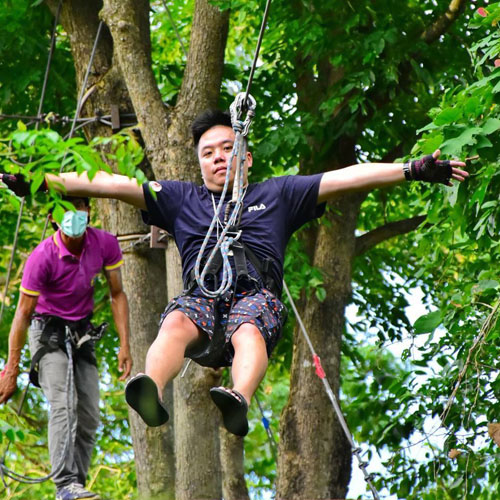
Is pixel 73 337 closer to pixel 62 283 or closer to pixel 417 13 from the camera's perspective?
pixel 62 283

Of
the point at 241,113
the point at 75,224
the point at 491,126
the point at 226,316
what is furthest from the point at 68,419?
the point at 491,126

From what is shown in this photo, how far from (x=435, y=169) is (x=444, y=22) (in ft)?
13.2

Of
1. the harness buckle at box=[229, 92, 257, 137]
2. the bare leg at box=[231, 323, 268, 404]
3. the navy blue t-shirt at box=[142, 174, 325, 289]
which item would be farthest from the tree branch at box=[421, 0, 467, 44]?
the bare leg at box=[231, 323, 268, 404]

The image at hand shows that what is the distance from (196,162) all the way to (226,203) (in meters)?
2.08

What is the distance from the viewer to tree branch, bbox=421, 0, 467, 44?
832 cm

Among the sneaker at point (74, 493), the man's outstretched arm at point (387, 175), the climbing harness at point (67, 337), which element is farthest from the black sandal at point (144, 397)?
the climbing harness at point (67, 337)

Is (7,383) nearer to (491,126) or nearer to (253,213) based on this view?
(253,213)

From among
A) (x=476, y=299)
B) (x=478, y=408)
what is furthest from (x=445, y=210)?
(x=478, y=408)

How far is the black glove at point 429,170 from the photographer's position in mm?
4773

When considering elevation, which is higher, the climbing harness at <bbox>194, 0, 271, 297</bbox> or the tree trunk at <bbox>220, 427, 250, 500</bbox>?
the tree trunk at <bbox>220, 427, 250, 500</bbox>

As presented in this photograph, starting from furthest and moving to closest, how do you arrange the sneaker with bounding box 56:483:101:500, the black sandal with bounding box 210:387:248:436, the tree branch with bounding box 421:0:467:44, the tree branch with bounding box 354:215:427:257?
the tree branch with bounding box 354:215:427:257 → the tree branch with bounding box 421:0:467:44 → the sneaker with bounding box 56:483:101:500 → the black sandal with bounding box 210:387:248:436

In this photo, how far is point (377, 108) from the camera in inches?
342

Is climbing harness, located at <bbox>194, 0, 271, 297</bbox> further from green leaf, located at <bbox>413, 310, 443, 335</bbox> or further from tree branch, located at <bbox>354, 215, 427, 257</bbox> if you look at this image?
tree branch, located at <bbox>354, 215, 427, 257</bbox>

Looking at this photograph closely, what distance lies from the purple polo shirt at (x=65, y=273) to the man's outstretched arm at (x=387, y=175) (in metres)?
1.61
